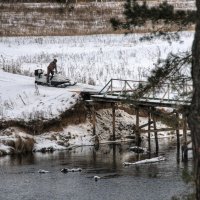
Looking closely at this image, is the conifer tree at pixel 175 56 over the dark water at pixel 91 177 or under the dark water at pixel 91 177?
over

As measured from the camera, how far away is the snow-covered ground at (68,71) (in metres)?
39.7

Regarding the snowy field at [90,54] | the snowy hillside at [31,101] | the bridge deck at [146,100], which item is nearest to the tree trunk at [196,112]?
the bridge deck at [146,100]

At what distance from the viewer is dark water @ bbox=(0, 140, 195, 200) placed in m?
26.5

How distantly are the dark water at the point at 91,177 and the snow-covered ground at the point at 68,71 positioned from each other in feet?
10.7

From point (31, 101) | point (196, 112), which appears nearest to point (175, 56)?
point (196, 112)

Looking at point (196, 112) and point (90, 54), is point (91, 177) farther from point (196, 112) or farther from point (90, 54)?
point (90, 54)

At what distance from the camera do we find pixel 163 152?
35.3m

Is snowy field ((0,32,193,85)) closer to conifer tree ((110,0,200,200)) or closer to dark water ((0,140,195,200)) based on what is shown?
dark water ((0,140,195,200))

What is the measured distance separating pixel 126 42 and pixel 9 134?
23164 mm

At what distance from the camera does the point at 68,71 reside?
1909 inches

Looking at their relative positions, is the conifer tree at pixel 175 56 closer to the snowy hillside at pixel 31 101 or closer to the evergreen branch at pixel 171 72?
the evergreen branch at pixel 171 72

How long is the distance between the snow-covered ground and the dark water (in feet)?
10.7

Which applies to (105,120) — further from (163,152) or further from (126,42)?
(126,42)

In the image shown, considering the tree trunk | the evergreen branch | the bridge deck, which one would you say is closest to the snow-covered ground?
the bridge deck
